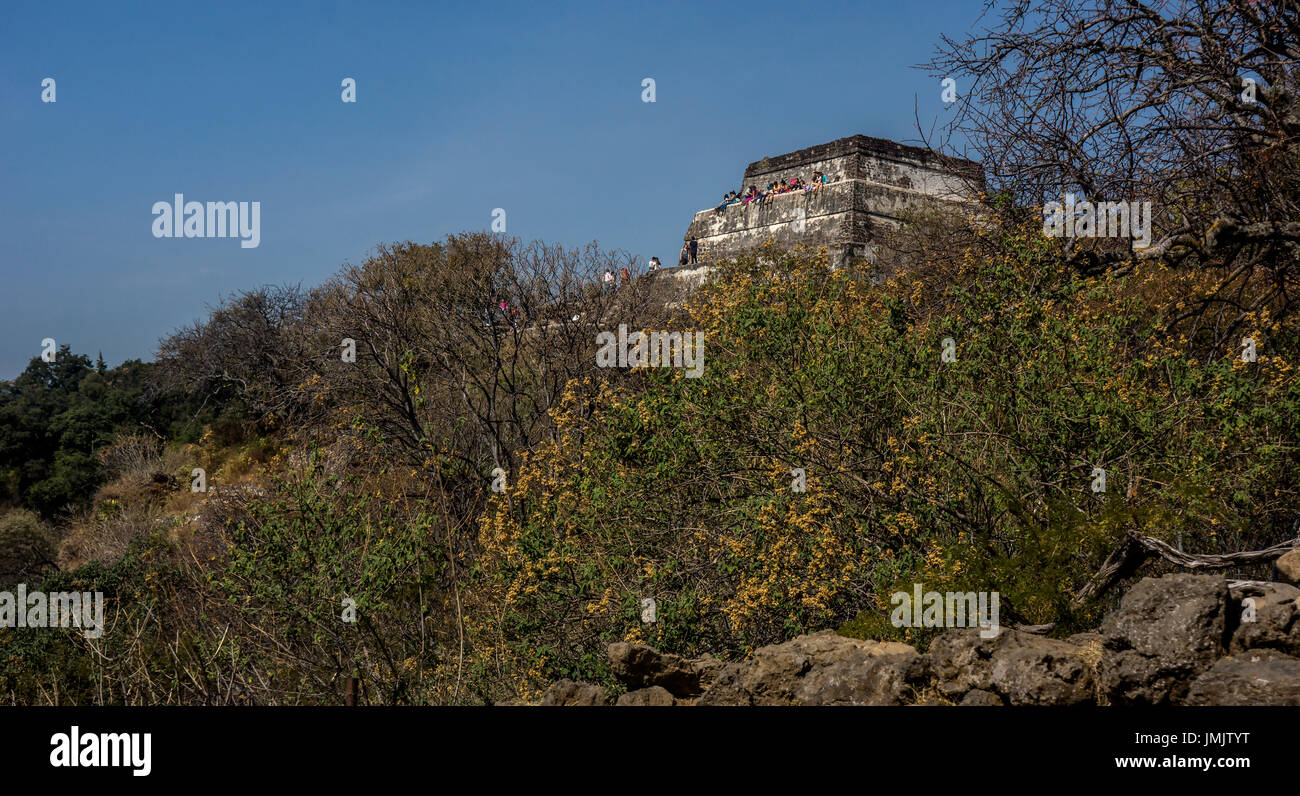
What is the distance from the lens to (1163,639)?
4.47 metres

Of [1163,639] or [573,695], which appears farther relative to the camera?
[573,695]

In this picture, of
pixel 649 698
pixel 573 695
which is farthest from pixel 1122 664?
pixel 573 695

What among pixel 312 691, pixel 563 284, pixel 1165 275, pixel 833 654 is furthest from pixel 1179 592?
pixel 563 284

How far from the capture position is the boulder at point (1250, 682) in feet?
12.7

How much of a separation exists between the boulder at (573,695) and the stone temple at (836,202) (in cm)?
1803

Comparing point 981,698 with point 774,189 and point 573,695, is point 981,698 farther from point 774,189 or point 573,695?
point 774,189

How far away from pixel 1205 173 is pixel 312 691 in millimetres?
8185

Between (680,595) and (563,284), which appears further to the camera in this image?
(563,284)

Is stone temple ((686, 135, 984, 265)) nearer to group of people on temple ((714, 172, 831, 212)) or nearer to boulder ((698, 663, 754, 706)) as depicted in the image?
group of people on temple ((714, 172, 831, 212))

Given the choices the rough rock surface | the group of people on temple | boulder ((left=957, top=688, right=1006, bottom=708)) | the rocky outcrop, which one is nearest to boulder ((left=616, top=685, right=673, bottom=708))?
the rocky outcrop

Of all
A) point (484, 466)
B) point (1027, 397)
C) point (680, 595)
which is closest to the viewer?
point (1027, 397)

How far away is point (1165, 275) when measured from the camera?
40.5ft

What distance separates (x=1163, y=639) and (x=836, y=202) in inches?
827
